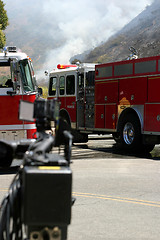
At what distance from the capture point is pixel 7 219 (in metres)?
3.58

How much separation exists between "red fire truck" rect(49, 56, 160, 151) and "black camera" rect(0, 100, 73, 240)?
11640 millimetres

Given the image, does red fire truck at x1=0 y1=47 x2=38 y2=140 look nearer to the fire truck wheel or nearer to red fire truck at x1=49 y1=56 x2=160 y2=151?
red fire truck at x1=49 y1=56 x2=160 y2=151

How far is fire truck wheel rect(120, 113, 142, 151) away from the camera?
15.8 m

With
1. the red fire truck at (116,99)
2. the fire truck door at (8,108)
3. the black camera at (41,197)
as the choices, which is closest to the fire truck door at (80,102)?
the red fire truck at (116,99)

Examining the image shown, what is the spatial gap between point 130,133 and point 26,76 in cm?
464

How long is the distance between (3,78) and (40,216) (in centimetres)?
921

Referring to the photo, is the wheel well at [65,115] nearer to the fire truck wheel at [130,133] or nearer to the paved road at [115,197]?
the fire truck wheel at [130,133]

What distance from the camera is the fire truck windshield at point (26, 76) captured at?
12.6 metres

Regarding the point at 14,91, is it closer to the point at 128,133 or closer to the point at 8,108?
the point at 8,108

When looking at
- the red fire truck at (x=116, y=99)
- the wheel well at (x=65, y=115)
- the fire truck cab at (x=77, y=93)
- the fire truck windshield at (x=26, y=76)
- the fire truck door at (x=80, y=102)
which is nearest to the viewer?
the fire truck windshield at (x=26, y=76)

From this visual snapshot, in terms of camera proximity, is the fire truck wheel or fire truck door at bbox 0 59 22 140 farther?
the fire truck wheel

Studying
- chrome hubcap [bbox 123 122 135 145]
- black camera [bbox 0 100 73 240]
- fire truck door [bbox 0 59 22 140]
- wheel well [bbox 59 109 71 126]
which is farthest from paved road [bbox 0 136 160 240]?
wheel well [bbox 59 109 71 126]

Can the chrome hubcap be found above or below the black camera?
below

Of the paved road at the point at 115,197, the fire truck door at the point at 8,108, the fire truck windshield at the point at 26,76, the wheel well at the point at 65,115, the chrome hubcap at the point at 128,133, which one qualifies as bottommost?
the paved road at the point at 115,197
